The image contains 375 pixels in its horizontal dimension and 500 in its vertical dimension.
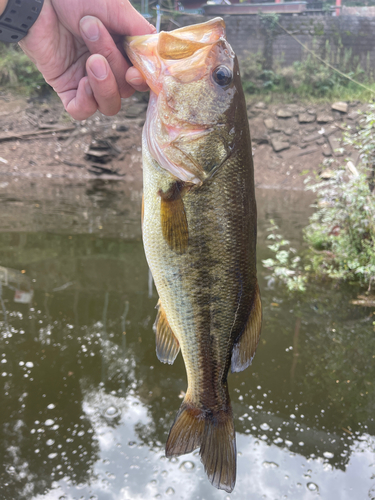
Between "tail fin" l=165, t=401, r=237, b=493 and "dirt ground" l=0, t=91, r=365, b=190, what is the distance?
477 inches

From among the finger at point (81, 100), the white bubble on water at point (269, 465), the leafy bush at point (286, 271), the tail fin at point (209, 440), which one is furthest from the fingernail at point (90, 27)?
the leafy bush at point (286, 271)

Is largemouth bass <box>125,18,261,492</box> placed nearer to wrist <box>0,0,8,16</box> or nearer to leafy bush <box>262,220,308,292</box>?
wrist <box>0,0,8,16</box>

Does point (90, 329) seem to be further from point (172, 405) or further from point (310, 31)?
point (310, 31)

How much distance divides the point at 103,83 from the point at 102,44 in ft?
0.49

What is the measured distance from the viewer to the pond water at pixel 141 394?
2.74 meters

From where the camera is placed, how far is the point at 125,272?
225 inches

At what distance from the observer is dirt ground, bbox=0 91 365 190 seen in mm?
14203

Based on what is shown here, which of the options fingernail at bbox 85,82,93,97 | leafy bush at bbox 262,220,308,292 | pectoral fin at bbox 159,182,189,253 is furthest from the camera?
leafy bush at bbox 262,220,308,292

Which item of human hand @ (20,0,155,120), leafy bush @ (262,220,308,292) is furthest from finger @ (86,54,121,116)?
leafy bush @ (262,220,308,292)

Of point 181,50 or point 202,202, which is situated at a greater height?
point 181,50

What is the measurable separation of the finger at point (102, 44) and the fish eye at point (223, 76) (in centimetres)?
57

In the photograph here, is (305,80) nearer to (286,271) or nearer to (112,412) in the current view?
(286,271)

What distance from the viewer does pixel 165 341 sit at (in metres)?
1.58

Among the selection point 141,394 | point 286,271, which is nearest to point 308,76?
point 286,271
